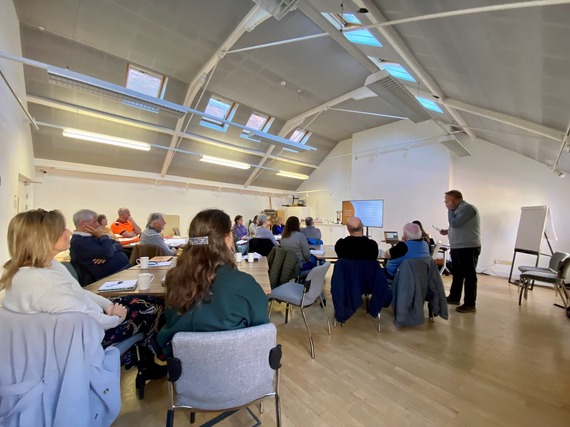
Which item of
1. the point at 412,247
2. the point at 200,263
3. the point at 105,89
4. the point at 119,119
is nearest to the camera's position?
the point at 200,263

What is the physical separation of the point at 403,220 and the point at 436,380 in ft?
17.7

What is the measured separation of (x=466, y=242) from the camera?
3.36 metres

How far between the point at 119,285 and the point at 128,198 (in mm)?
7038

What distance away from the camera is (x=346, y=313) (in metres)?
2.70

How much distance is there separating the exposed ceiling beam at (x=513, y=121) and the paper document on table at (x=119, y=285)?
4.60 m

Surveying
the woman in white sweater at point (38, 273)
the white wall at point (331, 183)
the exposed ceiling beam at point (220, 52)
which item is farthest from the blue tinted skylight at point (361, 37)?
the white wall at point (331, 183)

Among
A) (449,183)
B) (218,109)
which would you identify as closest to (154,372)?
(218,109)

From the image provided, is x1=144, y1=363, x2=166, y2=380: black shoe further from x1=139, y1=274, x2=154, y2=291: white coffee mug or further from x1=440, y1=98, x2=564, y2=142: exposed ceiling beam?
x1=440, y1=98, x2=564, y2=142: exposed ceiling beam

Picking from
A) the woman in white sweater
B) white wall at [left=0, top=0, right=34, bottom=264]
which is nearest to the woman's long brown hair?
the woman in white sweater

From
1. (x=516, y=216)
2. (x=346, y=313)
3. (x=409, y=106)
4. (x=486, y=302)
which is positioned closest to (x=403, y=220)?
(x=516, y=216)

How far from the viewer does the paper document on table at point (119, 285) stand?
5.67 feet

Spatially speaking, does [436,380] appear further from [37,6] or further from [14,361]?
[37,6]

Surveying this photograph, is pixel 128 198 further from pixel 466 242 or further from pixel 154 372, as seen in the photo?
pixel 466 242

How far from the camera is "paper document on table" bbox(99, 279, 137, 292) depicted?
173cm
